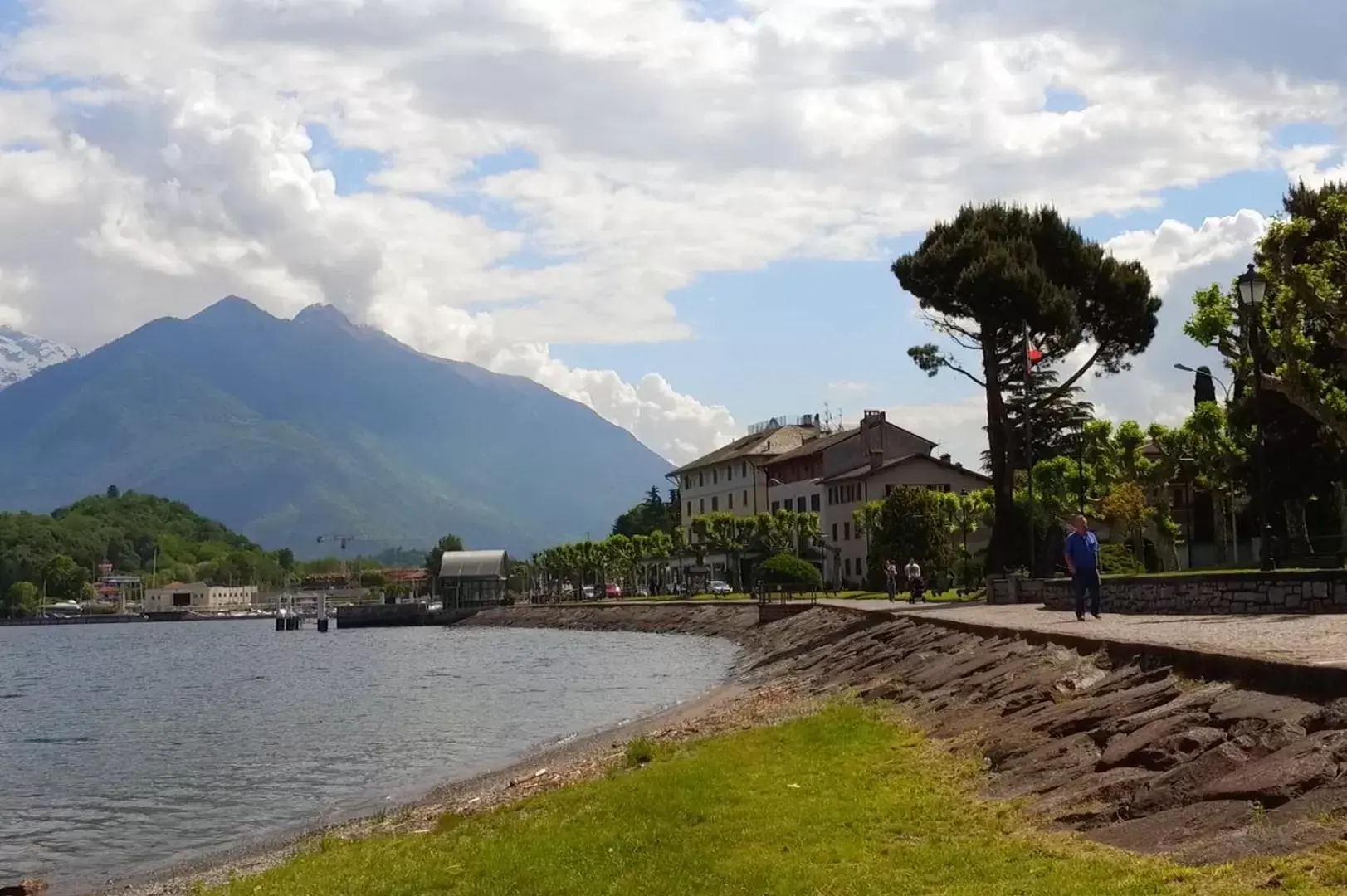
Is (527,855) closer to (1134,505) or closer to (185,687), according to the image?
(1134,505)

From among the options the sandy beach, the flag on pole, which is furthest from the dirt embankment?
the flag on pole

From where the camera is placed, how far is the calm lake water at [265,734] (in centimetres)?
2334

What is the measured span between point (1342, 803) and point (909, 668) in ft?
62.3

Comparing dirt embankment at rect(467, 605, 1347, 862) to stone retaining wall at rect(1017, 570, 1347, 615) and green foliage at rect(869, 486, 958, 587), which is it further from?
green foliage at rect(869, 486, 958, 587)

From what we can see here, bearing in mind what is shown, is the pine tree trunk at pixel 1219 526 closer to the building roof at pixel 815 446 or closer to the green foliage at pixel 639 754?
the green foliage at pixel 639 754

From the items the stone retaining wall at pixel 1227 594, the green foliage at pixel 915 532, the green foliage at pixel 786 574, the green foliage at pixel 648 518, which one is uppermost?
the green foliage at pixel 648 518

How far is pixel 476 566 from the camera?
164125mm

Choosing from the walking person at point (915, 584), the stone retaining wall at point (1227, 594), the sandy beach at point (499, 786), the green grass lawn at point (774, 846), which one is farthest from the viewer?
the walking person at point (915, 584)

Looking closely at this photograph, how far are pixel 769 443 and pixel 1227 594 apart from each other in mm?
104168

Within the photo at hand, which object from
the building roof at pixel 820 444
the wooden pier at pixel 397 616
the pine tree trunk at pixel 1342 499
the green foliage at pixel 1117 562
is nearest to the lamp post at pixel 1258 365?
the green foliage at pixel 1117 562

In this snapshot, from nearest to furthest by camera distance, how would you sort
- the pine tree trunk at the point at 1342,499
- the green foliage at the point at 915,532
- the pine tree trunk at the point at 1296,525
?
the pine tree trunk at the point at 1296,525
the pine tree trunk at the point at 1342,499
the green foliage at the point at 915,532

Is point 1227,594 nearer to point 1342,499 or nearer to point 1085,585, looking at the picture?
point 1085,585

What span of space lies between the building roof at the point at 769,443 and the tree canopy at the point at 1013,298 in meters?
73.6

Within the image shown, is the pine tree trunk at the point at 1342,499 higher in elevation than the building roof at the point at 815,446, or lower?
lower
